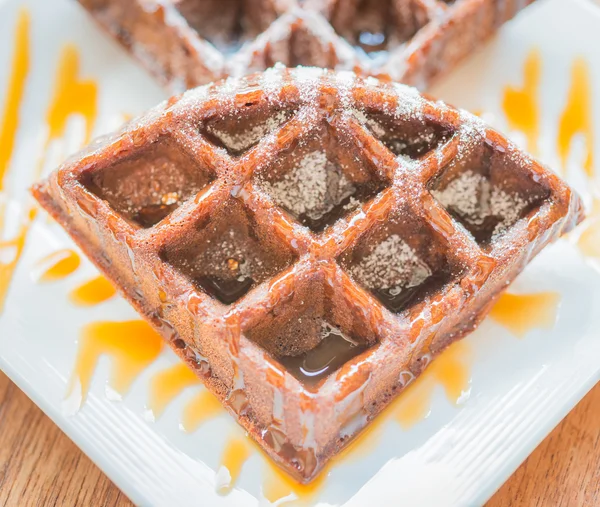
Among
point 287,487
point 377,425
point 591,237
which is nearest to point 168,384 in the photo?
point 287,487

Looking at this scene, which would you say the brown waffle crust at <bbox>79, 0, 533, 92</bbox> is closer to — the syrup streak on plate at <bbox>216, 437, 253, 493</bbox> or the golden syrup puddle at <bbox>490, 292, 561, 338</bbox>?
the golden syrup puddle at <bbox>490, 292, 561, 338</bbox>

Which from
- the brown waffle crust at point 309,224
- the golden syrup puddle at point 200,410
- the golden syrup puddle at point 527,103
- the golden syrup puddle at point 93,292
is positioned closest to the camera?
the brown waffle crust at point 309,224

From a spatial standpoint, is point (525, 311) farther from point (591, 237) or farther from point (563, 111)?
point (563, 111)

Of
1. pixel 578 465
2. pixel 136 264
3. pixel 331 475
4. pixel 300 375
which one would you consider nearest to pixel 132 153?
pixel 136 264

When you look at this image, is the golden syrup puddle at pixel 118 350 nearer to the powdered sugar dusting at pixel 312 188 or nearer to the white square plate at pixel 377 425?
the white square plate at pixel 377 425

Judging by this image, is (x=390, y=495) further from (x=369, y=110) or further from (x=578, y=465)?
(x=369, y=110)

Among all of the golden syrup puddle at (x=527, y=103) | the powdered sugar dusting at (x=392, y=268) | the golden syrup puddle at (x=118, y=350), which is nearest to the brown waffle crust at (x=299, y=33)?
the golden syrup puddle at (x=527, y=103)

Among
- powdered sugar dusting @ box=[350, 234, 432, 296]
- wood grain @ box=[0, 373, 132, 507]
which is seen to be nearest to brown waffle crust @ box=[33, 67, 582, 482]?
powdered sugar dusting @ box=[350, 234, 432, 296]
